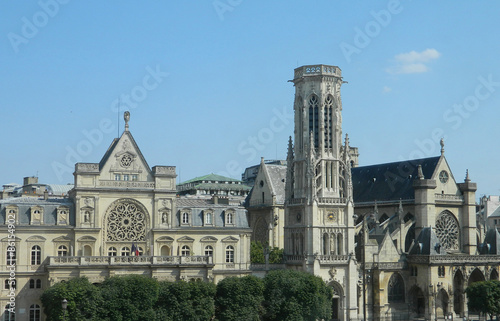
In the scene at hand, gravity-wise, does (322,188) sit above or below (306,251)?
above

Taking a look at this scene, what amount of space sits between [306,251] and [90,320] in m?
27.3

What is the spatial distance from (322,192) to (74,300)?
31586mm

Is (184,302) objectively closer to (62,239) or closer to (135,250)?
(135,250)

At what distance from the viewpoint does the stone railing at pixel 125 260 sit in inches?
2859

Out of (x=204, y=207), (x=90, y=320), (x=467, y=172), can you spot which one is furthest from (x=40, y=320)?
(x=467, y=172)

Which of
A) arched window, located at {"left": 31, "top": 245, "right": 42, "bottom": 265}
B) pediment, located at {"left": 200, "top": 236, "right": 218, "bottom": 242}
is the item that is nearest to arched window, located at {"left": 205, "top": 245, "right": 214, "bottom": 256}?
pediment, located at {"left": 200, "top": 236, "right": 218, "bottom": 242}

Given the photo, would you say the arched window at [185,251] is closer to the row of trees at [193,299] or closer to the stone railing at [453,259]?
the row of trees at [193,299]

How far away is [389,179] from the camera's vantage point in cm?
10694

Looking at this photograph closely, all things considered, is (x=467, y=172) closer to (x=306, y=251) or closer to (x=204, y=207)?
(x=306, y=251)

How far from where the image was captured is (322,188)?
86875 mm

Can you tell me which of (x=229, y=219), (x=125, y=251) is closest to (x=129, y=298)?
(x=125, y=251)

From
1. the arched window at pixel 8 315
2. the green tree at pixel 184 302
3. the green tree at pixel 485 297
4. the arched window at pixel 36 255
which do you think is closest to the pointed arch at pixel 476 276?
the green tree at pixel 485 297

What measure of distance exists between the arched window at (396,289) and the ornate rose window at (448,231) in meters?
9.49

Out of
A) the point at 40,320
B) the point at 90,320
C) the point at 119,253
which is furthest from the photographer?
the point at 119,253
